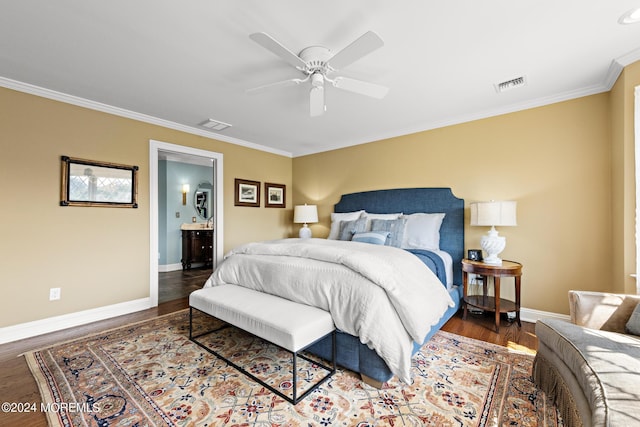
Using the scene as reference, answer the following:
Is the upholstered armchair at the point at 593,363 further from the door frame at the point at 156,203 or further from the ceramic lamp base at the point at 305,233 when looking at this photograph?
the door frame at the point at 156,203

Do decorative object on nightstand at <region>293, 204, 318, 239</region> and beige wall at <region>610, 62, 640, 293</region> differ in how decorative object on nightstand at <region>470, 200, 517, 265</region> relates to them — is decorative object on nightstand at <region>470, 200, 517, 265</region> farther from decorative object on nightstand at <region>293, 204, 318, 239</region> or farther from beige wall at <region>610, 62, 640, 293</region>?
decorative object on nightstand at <region>293, 204, 318, 239</region>

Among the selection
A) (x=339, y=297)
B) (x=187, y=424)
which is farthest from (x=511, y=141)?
(x=187, y=424)

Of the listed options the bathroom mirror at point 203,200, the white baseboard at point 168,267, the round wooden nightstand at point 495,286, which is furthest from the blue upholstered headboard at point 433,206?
the white baseboard at point 168,267

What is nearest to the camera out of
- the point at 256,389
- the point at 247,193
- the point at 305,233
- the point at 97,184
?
the point at 256,389

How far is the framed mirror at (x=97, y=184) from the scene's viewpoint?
2.88m

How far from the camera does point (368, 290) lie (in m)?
1.80

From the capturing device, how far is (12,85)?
8.43ft

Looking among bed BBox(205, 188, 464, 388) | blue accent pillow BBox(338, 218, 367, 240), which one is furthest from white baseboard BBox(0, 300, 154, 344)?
blue accent pillow BBox(338, 218, 367, 240)

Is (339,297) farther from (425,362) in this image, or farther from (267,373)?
(425,362)

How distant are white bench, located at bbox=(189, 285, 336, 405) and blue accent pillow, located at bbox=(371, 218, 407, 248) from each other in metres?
1.67

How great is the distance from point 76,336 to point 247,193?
9.26 ft

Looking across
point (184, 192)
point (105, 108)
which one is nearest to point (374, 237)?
point (105, 108)

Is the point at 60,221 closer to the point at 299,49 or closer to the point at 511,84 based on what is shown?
the point at 299,49

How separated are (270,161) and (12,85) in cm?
325
